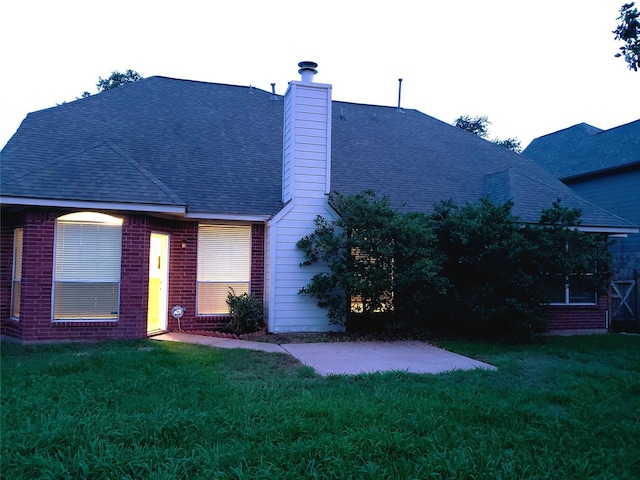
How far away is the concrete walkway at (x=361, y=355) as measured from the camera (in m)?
7.21

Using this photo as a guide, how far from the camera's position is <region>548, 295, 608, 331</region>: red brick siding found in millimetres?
12234

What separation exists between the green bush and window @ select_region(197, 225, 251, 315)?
42 centimetres

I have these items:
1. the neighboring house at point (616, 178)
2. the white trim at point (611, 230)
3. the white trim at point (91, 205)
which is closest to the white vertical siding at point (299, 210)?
the white trim at point (91, 205)

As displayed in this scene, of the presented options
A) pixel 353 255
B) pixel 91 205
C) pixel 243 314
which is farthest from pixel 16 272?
pixel 353 255

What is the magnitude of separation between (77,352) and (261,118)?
881cm

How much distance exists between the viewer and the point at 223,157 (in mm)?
12094

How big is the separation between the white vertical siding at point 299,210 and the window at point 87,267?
3.04 m

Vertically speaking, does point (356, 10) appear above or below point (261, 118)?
above

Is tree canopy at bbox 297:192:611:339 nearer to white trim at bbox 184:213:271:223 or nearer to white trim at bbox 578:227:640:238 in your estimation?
white trim at bbox 184:213:271:223

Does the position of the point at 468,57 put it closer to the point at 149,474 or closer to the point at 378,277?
the point at 378,277

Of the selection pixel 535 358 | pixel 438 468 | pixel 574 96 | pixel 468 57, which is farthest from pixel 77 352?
pixel 574 96

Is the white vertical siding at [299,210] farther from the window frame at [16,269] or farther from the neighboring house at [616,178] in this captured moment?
the neighboring house at [616,178]

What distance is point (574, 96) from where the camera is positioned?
18.3 metres

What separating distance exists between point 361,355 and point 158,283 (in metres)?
4.97
